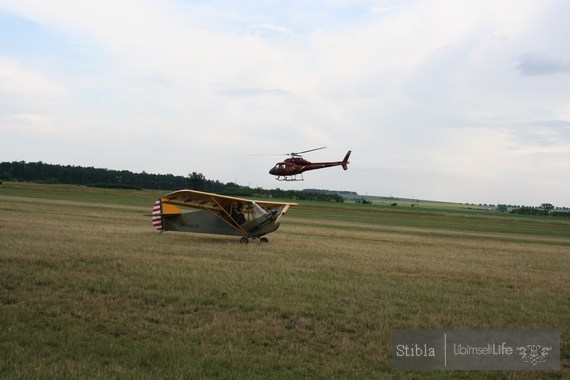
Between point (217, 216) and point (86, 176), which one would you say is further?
point (86, 176)

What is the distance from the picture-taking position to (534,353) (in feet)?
23.0

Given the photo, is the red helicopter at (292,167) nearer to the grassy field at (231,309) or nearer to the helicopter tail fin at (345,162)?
the helicopter tail fin at (345,162)

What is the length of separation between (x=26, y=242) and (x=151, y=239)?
16.8ft

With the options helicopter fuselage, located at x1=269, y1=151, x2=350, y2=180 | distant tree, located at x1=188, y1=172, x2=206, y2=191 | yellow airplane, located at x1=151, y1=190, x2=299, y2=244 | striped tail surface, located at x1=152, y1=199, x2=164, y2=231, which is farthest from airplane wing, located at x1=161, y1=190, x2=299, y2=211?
distant tree, located at x1=188, y1=172, x2=206, y2=191

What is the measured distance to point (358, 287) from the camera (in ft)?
37.0

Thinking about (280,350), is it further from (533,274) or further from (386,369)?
(533,274)

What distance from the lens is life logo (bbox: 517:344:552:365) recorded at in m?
6.80

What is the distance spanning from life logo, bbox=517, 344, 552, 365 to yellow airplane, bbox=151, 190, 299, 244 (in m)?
14.3

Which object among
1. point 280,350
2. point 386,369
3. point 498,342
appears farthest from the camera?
point 498,342

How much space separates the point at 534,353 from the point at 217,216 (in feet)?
52.6

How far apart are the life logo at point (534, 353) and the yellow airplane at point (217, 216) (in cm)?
1428

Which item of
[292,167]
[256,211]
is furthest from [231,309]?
[292,167]

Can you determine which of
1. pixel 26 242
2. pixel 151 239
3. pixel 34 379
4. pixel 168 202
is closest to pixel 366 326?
pixel 34 379

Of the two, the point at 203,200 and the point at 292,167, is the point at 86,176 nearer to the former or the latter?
the point at 292,167
